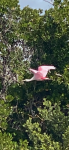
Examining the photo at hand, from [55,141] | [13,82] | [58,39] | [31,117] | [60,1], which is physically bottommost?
[55,141]

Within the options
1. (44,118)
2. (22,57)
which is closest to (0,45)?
(22,57)

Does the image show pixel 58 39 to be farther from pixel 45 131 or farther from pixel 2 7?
pixel 45 131

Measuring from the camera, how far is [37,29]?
8.91m

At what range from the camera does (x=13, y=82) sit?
364 inches

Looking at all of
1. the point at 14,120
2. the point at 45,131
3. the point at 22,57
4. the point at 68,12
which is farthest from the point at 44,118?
the point at 68,12

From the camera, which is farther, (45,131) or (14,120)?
(14,120)

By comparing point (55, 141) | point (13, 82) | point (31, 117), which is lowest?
point (55, 141)

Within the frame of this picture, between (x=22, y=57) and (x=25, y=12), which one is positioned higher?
(x=25, y=12)

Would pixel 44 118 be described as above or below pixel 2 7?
below

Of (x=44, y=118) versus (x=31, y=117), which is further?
(x=31, y=117)

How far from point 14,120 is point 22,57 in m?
1.76

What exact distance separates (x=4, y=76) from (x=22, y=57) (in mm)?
731

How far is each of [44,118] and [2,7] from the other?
3.10 meters

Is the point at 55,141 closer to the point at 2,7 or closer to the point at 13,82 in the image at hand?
the point at 13,82
